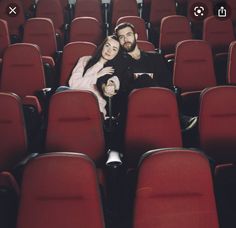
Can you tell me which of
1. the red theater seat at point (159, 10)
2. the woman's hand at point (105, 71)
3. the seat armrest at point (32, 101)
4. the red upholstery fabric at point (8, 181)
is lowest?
the red upholstery fabric at point (8, 181)

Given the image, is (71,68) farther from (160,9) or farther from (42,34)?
(160,9)

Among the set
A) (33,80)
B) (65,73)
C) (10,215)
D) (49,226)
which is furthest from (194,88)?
(49,226)

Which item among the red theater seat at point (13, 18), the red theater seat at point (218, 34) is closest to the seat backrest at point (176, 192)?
the red theater seat at point (218, 34)

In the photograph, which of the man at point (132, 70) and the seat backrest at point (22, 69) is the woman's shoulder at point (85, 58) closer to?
the man at point (132, 70)

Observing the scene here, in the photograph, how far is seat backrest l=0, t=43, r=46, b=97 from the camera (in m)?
3.18

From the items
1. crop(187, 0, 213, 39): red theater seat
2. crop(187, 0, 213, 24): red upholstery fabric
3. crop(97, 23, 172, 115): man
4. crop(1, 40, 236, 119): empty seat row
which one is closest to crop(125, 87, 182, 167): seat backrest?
crop(97, 23, 172, 115): man

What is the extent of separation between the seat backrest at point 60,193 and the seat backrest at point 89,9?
3779 mm

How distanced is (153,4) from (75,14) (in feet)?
2.98

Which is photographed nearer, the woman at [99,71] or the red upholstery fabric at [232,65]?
the woman at [99,71]

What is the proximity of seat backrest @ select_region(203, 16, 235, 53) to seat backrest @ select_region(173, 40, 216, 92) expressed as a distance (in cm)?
85

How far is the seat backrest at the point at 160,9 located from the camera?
5273 mm

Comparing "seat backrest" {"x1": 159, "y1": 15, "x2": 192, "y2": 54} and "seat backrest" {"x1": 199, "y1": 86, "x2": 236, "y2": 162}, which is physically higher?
"seat backrest" {"x1": 159, "y1": 15, "x2": 192, "y2": 54}

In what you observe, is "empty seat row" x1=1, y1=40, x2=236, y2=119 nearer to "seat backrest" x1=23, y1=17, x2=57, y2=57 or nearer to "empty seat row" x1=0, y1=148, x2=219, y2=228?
"seat backrest" x1=23, y1=17, x2=57, y2=57

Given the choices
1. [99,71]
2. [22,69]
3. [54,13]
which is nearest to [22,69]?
[22,69]
